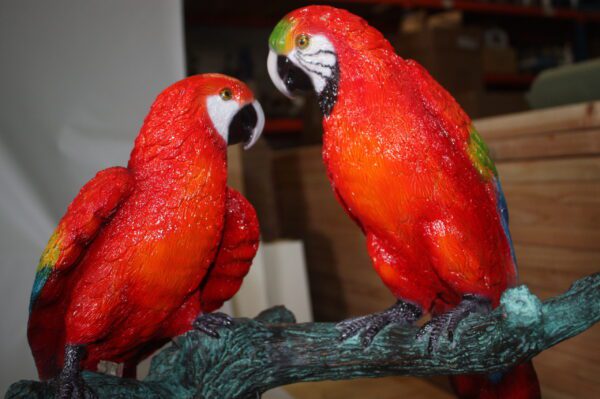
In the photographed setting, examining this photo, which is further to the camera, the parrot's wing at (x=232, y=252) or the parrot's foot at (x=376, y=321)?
the parrot's wing at (x=232, y=252)

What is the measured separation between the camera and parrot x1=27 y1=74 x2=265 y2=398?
569mm

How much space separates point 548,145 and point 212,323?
2.52 ft

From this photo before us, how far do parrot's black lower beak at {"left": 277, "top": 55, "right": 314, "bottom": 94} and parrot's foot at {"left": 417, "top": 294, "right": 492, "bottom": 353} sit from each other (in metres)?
0.30

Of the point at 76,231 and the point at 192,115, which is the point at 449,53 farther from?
the point at 76,231

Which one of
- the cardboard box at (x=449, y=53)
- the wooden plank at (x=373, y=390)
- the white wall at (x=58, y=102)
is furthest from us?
the cardboard box at (x=449, y=53)

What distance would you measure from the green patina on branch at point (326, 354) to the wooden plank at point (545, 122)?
548 mm

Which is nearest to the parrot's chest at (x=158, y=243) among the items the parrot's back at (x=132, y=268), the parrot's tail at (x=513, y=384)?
the parrot's back at (x=132, y=268)

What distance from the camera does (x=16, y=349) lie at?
3.46ft

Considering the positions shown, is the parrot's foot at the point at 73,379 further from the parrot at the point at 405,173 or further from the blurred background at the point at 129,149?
the blurred background at the point at 129,149

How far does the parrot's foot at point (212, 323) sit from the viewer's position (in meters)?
0.60

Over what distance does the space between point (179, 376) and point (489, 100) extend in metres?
1.41

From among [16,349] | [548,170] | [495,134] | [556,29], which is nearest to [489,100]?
[495,134]

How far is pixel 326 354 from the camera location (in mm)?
576

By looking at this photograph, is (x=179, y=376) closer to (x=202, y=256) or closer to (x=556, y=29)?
(x=202, y=256)
